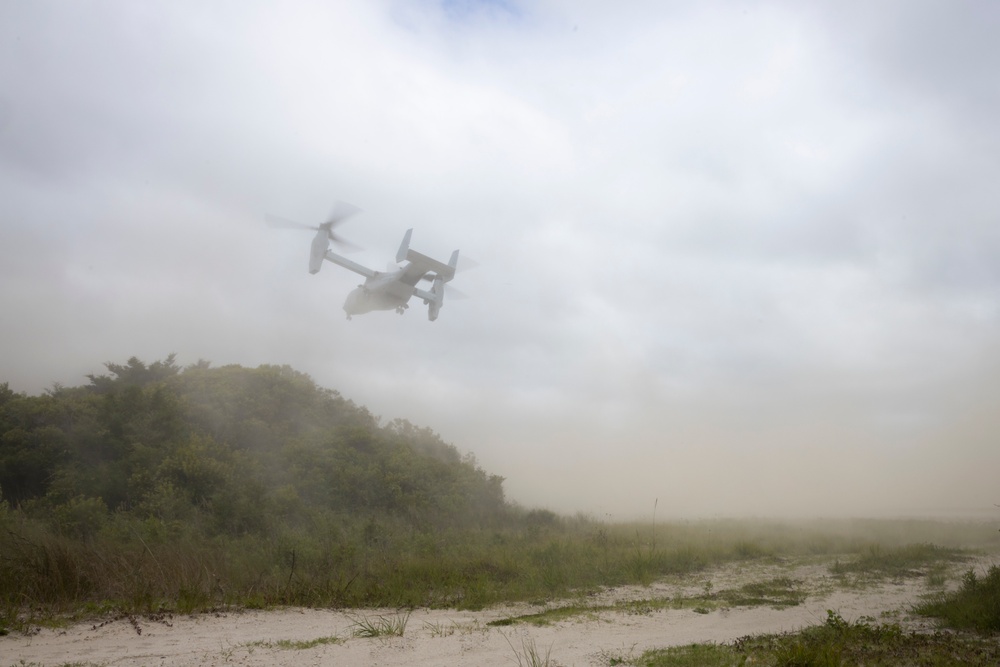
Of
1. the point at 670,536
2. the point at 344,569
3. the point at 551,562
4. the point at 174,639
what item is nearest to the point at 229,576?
the point at 344,569

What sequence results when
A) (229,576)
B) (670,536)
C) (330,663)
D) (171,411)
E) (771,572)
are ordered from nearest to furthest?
(330,663) → (229,576) → (771,572) → (670,536) → (171,411)

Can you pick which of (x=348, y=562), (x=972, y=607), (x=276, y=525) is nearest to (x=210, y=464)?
(x=276, y=525)

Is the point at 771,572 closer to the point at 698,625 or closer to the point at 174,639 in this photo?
the point at 698,625

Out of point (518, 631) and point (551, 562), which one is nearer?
point (518, 631)

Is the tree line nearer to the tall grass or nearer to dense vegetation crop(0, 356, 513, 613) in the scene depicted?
dense vegetation crop(0, 356, 513, 613)

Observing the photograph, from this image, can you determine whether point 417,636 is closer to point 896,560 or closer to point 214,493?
point 896,560

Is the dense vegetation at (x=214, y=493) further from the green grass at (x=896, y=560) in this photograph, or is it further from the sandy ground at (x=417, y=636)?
the green grass at (x=896, y=560)

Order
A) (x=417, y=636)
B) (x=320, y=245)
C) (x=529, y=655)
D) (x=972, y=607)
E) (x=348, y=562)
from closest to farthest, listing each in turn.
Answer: (x=529, y=655) < (x=417, y=636) < (x=972, y=607) < (x=348, y=562) < (x=320, y=245)

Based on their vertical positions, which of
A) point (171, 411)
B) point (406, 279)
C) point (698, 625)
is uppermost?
point (406, 279)
